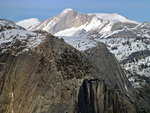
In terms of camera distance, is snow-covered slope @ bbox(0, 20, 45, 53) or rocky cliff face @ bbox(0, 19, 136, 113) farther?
snow-covered slope @ bbox(0, 20, 45, 53)

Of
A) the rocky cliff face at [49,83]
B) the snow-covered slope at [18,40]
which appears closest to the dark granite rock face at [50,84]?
the rocky cliff face at [49,83]

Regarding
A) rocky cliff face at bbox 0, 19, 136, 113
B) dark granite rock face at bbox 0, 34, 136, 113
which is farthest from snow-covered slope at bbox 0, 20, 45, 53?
dark granite rock face at bbox 0, 34, 136, 113

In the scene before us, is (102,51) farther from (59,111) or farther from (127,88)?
(59,111)

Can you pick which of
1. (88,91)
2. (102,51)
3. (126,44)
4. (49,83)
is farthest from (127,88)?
(126,44)

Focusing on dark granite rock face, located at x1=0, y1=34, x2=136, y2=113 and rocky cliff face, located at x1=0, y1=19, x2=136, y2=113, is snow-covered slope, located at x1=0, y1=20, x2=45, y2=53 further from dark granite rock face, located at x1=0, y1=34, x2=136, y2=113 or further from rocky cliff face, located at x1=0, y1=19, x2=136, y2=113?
dark granite rock face, located at x1=0, y1=34, x2=136, y2=113

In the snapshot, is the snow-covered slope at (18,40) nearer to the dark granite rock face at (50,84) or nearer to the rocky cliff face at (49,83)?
the rocky cliff face at (49,83)

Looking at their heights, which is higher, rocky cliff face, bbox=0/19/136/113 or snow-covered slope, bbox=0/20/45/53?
snow-covered slope, bbox=0/20/45/53

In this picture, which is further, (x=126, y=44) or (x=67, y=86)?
(x=126, y=44)

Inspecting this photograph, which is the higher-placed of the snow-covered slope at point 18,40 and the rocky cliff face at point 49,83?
the snow-covered slope at point 18,40
